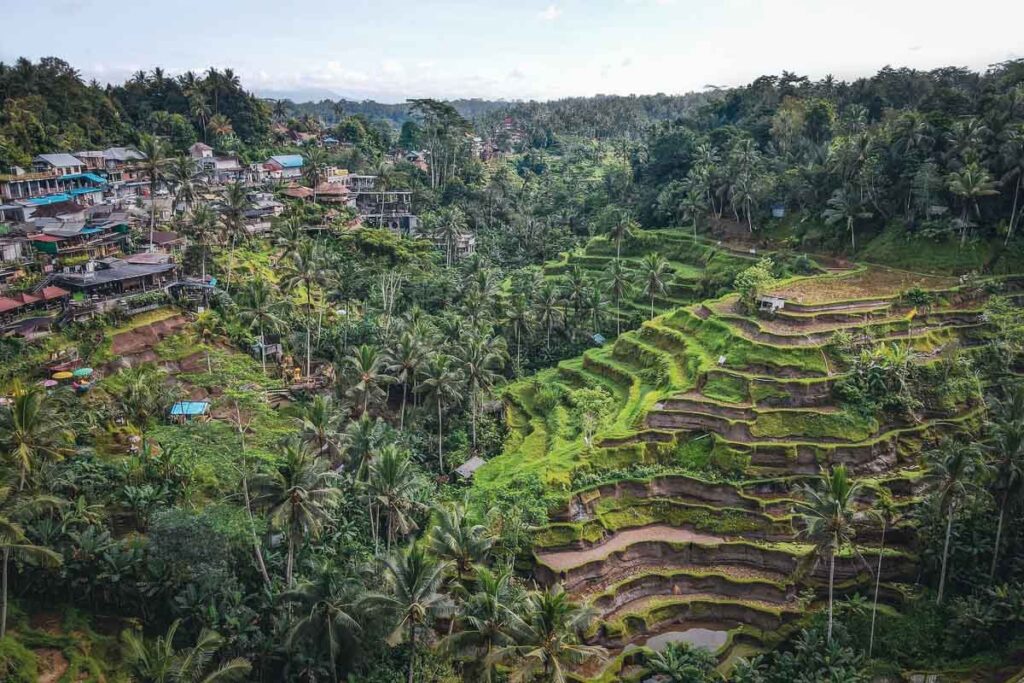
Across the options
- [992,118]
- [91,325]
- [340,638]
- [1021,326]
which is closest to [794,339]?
[1021,326]

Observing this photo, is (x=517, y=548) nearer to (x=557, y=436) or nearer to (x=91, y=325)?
(x=557, y=436)

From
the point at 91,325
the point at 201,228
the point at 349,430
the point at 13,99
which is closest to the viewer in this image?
the point at 349,430

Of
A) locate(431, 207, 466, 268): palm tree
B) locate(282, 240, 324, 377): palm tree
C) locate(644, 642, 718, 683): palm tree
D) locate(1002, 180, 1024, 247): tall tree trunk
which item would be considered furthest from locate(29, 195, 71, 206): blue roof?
locate(1002, 180, 1024, 247): tall tree trunk

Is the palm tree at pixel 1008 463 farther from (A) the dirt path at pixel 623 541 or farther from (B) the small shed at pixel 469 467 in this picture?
(B) the small shed at pixel 469 467

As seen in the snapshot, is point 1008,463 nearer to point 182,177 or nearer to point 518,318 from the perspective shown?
point 518,318

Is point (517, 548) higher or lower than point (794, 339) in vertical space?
lower

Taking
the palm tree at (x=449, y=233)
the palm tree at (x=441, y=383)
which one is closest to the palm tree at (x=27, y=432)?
the palm tree at (x=441, y=383)
